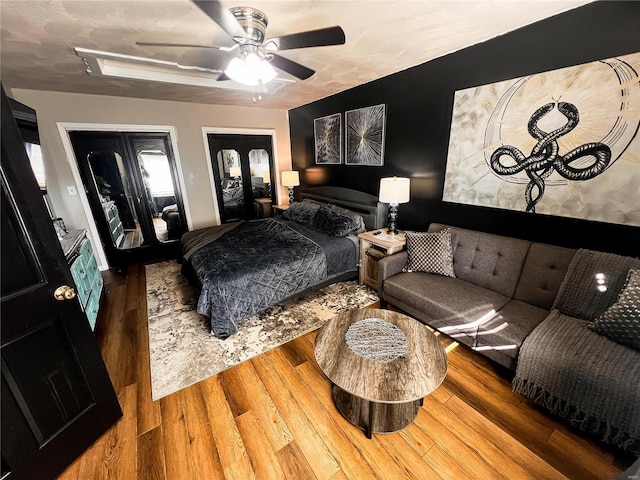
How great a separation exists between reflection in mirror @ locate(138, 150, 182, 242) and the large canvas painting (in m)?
4.22

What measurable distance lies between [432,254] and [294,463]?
199 centimetres

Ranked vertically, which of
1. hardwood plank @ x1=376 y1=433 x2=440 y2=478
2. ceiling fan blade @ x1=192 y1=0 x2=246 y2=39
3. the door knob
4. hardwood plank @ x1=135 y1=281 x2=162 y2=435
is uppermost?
ceiling fan blade @ x1=192 y1=0 x2=246 y2=39

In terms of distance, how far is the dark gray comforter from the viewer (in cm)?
222

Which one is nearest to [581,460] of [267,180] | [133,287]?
[133,287]

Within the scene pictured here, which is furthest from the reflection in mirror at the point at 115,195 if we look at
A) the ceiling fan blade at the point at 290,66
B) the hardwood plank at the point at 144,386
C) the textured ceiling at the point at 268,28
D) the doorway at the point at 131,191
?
the ceiling fan blade at the point at 290,66

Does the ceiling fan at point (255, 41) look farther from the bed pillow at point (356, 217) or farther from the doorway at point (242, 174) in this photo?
the doorway at point (242, 174)

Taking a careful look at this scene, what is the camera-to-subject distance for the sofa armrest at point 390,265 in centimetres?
249

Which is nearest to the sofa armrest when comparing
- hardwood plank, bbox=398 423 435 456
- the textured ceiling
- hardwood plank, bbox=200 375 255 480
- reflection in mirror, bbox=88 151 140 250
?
hardwood plank, bbox=398 423 435 456

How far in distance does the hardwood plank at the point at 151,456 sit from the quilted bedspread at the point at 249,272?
83 centimetres

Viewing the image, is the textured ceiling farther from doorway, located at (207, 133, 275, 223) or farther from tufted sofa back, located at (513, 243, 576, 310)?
doorway, located at (207, 133, 275, 223)

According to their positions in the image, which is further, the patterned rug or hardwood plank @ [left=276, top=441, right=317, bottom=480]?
the patterned rug

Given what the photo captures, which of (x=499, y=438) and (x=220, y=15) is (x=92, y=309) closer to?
(x=220, y=15)

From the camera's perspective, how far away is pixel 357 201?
11.8 ft

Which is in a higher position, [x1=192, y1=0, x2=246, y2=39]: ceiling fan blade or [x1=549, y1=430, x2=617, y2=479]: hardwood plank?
[x1=192, y1=0, x2=246, y2=39]: ceiling fan blade
